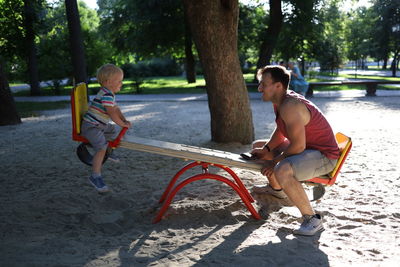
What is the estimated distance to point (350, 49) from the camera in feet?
141

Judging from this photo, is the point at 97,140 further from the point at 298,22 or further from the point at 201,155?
the point at 298,22

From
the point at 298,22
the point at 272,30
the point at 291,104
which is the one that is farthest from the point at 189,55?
the point at 291,104

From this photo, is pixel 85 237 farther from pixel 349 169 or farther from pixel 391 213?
pixel 349 169

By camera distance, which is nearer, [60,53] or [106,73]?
[106,73]

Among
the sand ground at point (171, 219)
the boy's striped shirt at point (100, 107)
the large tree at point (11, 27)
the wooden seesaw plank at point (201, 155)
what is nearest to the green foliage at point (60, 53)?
the large tree at point (11, 27)

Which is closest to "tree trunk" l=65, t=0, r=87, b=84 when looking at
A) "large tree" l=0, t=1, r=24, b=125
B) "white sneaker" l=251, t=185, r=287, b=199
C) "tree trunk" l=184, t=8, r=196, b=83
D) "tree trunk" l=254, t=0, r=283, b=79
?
"large tree" l=0, t=1, r=24, b=125

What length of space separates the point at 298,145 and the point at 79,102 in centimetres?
226

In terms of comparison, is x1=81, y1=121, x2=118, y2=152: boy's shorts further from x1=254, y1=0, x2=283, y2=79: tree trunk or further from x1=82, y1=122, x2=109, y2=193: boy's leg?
x1=254, y1=0, x2=283, y2=79: tree trunk

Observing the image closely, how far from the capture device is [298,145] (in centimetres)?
360

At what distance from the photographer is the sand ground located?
320cm

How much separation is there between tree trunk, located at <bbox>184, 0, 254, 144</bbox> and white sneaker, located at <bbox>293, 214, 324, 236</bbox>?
372 centimetres

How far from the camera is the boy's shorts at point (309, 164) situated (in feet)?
11.8

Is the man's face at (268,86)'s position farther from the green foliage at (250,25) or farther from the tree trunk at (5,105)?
the green foliage at (250,25)

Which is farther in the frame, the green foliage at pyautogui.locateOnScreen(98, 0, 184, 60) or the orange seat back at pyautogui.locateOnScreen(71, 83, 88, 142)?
the green foliage at pyautogui.locateOnScreen(98, 0, 184, 60)
